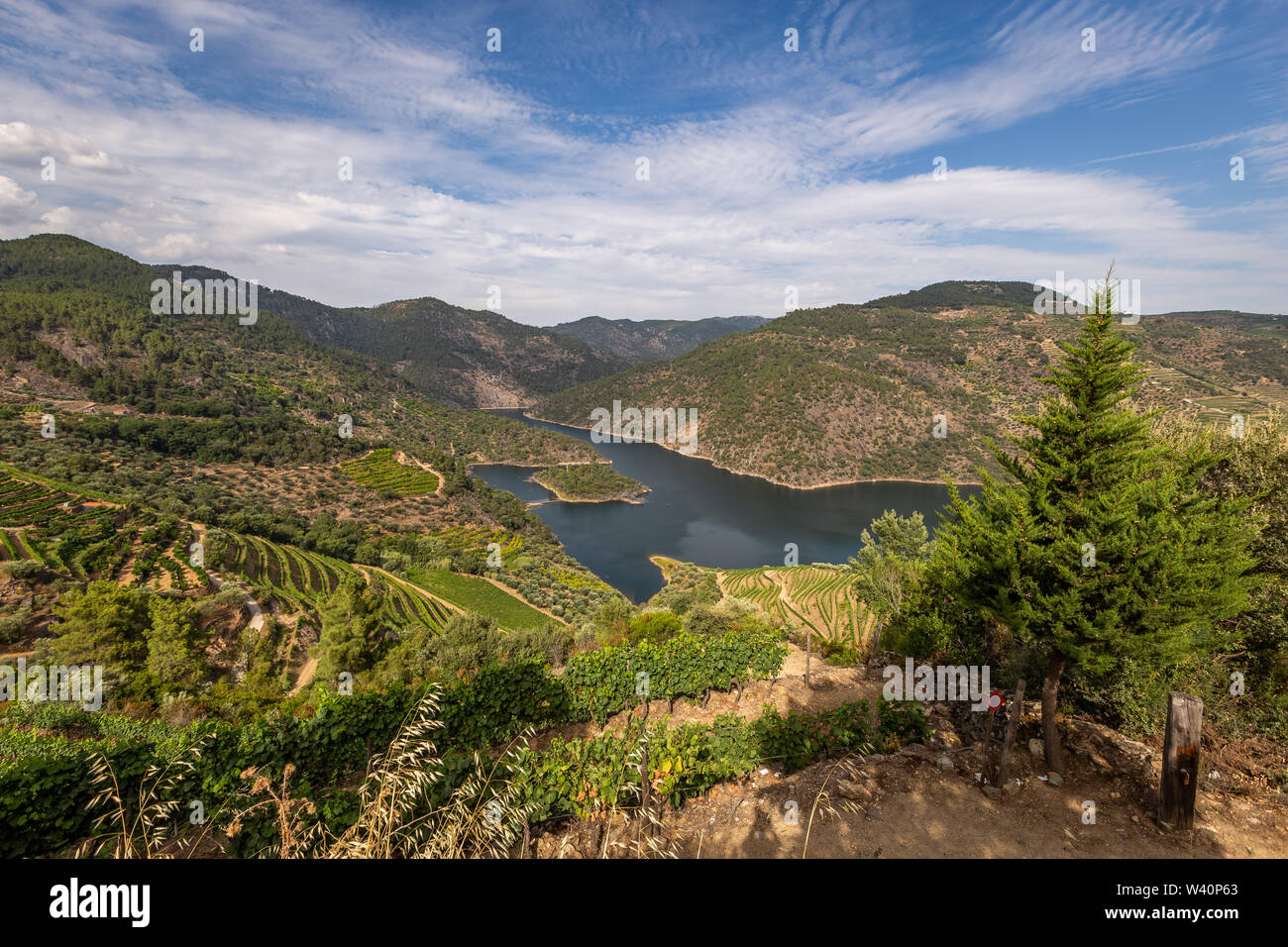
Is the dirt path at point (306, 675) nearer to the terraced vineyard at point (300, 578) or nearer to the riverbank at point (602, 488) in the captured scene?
the terraced vineyard at point (300, 578)

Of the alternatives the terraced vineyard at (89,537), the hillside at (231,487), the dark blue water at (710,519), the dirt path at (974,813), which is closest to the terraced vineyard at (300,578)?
the hillside at (231,487)

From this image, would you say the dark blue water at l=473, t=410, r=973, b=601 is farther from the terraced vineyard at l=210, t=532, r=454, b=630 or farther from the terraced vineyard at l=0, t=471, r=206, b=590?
the terraced vineyard at l=0, t=471, r=206, b=590

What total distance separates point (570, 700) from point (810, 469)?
113 metres

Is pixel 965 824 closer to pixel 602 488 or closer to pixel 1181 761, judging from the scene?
pixel 1181 761

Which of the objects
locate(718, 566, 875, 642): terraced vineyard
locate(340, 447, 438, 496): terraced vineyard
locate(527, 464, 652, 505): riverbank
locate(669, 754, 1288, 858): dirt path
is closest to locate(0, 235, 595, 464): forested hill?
locate(340, 447, 438, 496): terraced vineyard

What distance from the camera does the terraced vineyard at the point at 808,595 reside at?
44.8 meters

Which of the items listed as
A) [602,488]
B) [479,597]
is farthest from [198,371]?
[479,597]

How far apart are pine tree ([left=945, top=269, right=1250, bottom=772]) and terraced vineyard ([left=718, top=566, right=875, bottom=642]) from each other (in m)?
30.4

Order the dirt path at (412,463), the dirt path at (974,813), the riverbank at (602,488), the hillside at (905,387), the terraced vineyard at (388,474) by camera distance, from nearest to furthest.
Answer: the dirt path at (974,813), the terraced vineyard at (388,474), the dirt path at (412,463), the riverbank at (602,488), the hillside at (905,387)

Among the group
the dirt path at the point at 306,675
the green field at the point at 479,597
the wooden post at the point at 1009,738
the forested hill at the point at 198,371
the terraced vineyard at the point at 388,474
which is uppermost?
the forested hill at the point at 198,371

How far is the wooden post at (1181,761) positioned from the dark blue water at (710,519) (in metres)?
60.2

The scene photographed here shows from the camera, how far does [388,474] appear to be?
7412cm
